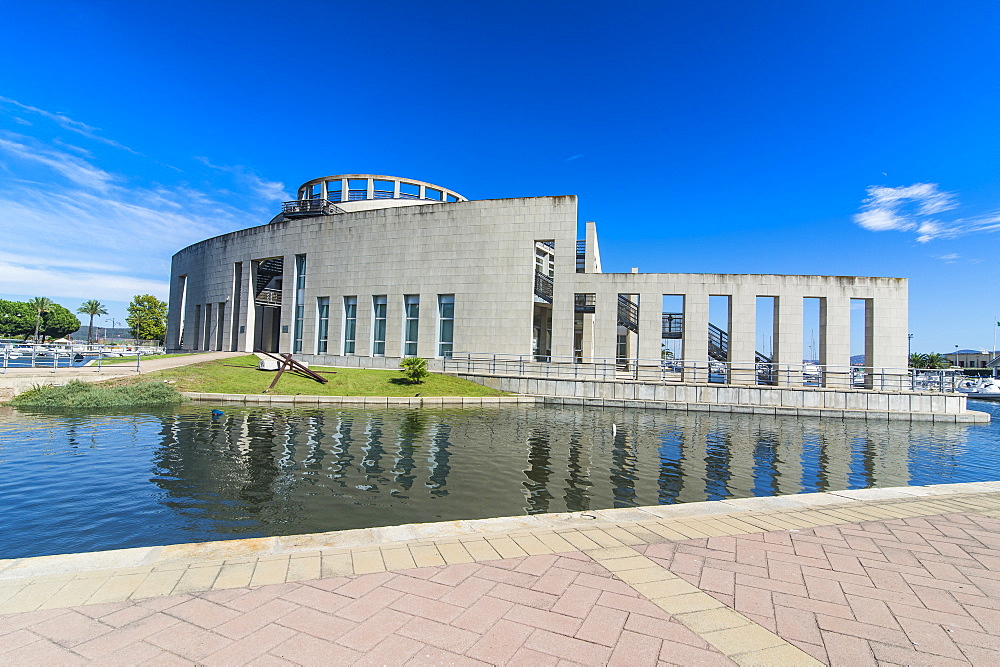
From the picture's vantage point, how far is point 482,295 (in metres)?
32.0

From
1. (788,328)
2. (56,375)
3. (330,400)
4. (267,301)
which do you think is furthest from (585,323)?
(56,375)

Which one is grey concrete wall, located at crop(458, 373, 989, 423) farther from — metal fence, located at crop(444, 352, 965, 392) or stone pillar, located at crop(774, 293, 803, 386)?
stone pillar, located at crop(774, 293, 803, 386)

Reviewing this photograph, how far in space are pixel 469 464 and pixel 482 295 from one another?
72.7 feet

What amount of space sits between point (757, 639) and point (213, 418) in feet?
54.8

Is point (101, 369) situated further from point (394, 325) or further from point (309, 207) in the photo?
point (309, 207)

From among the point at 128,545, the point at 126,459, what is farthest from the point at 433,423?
the point at 128,545

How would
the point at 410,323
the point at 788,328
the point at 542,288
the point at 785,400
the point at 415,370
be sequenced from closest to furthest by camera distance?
the point at 785,400 < the point at 415,370 < the point at 788,328 < the point at 410,323 < the point at 542,288

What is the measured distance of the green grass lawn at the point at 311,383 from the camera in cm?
2244

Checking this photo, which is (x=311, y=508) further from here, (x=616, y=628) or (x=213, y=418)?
(x=213, y=418)

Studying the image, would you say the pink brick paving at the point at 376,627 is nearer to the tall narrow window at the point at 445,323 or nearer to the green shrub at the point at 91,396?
the green shrub at the point at 91,396

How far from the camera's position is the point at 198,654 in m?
2.92

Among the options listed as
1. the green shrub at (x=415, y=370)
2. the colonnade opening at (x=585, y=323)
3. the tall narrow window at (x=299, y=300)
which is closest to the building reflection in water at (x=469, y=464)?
the green shrub at (x=415, y=370)

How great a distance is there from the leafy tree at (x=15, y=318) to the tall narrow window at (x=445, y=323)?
367ft

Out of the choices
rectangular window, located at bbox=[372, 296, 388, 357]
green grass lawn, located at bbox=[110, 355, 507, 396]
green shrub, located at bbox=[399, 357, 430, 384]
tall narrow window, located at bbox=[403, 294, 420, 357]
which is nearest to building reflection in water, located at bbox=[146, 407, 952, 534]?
green grass lawn, located at bbox=[110, 355, 507, 396]
